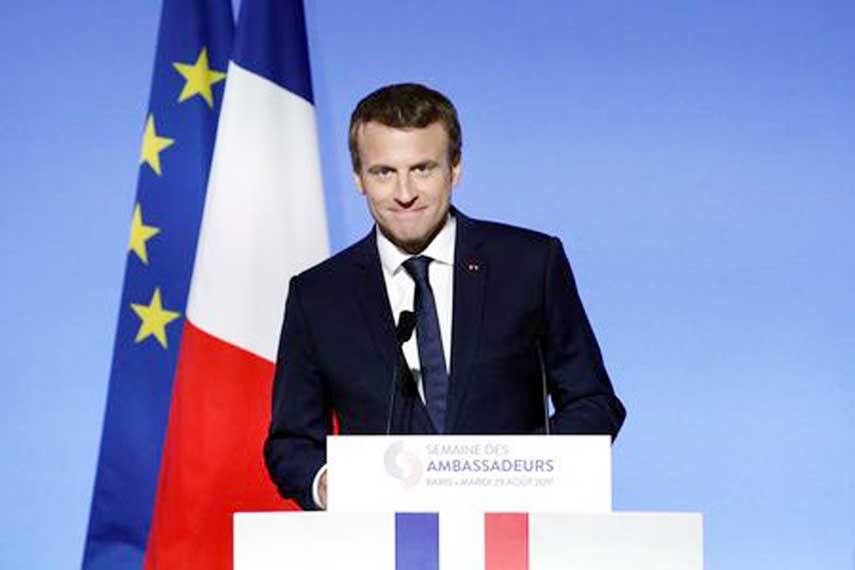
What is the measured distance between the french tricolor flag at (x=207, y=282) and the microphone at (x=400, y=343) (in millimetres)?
1636

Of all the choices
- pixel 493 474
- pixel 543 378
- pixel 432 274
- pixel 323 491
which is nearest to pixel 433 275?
pixel 432 274

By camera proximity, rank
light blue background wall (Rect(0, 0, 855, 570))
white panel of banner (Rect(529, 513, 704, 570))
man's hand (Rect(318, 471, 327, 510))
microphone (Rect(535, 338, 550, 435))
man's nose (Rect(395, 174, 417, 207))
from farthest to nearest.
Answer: light blue background wall (Rect(0, 0, 855, 570)), microphone (Rect(535, 338, 550, 435)), man's nose (Rect(395, 174, 417, 207)), man's hand (Rect(318, 471, 327, 510)), white panel of banner (Rect(529, 513, 704, 570))

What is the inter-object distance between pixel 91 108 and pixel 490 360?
7.77 ft

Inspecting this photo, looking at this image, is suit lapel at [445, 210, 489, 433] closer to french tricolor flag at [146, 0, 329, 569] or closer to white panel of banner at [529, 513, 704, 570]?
white panel of banner at [529, 513, 704, 570]

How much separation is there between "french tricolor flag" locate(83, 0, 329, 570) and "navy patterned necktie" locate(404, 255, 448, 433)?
1578mm

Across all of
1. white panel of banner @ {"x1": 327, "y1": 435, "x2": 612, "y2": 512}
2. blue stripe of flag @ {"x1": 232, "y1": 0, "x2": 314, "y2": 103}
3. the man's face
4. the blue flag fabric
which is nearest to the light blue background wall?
blue stripe of flag @ {"x1": 232, "y1": 0, "x2": 314, "y2": 103}

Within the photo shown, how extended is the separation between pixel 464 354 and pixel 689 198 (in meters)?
1.87

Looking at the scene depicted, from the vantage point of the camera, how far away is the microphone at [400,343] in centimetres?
194

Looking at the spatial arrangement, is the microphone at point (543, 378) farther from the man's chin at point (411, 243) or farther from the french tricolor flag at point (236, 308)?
the french tricolor flag at point (236, 308)

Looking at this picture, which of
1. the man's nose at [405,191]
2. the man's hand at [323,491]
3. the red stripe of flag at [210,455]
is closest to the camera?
the man's hand at [323,491]

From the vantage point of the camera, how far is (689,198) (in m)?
→ 3.89

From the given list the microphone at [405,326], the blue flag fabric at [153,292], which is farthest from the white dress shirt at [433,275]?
the blue flag fabric at [153,292]

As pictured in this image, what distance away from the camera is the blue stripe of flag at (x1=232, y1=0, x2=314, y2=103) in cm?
385

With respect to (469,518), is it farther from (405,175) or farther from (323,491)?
(405,175)
